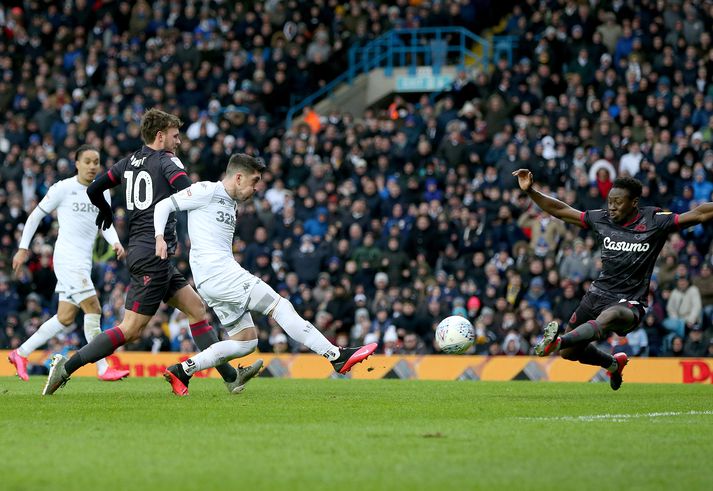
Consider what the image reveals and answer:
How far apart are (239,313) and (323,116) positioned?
1879cm

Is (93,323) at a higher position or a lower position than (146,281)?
lower

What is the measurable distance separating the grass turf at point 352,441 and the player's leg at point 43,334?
92.3 inches

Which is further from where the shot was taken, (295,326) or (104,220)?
(104,220)

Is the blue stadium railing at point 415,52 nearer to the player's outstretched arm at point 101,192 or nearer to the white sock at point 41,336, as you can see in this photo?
the white sock at point 41,336

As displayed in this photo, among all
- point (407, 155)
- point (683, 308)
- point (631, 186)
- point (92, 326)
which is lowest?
point (683, 308)

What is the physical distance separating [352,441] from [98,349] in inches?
169

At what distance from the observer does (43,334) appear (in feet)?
49.3

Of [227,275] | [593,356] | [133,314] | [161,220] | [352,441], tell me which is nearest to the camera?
[352,441]

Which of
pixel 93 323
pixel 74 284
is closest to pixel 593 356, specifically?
pixel 93 323

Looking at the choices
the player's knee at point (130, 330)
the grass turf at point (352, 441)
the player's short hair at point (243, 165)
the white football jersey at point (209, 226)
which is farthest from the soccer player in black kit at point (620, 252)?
the player's knee at point (130, 330)

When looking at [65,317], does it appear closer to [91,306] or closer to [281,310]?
[91,306]

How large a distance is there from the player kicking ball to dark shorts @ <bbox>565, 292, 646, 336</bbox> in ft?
8.26

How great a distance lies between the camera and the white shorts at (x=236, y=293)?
1164 cm

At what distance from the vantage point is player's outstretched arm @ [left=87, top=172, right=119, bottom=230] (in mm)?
12398
